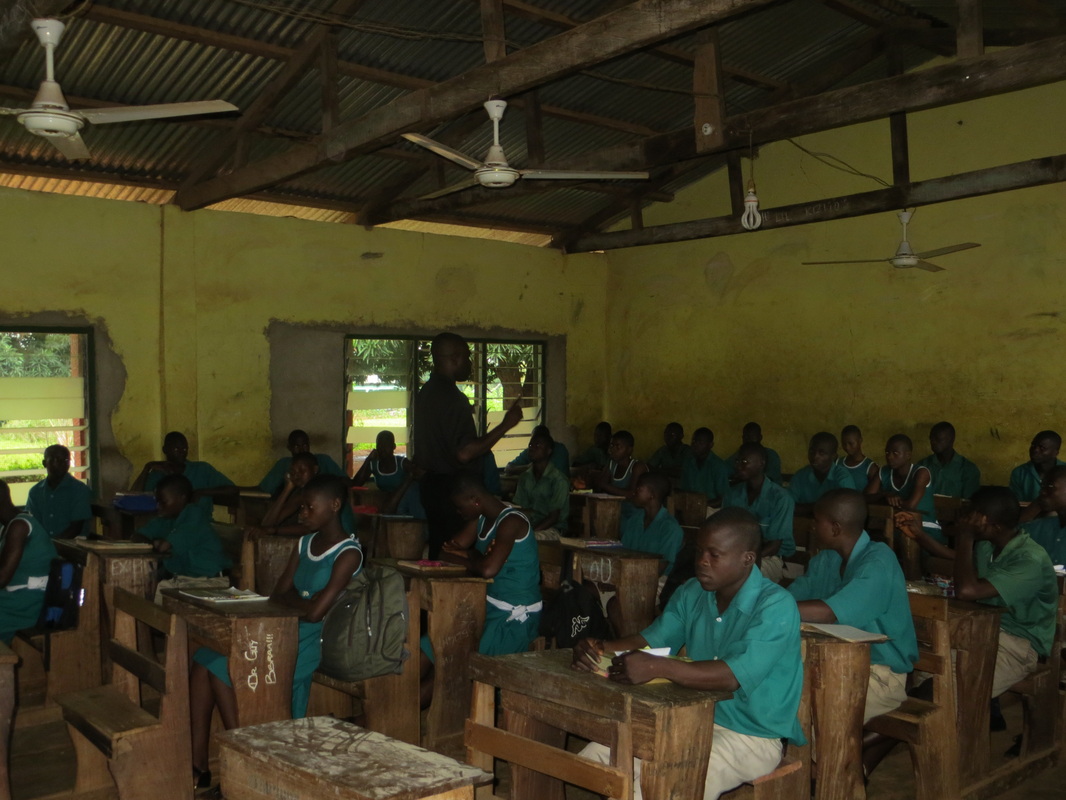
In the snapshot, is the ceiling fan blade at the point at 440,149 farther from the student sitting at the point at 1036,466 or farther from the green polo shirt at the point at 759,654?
the student sitting at the point at 1036,466

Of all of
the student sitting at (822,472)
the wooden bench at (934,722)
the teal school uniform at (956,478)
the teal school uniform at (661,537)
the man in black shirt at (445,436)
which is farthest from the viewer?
the teal school uniform at (956,478)

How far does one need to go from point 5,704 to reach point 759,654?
95.6 inches

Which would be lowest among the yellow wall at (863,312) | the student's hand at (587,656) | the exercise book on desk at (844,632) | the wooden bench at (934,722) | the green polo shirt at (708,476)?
the wooden bench at (934,722)

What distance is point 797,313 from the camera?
998 centimetres

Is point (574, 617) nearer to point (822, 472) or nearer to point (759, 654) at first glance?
point (759, 654)

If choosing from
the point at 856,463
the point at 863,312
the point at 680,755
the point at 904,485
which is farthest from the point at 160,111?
the point at 863,312

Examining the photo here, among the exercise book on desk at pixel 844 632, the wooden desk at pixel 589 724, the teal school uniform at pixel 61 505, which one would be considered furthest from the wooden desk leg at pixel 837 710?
the teal school uniform at pixel 61 505

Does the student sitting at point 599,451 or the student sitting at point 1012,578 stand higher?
the student sitting at point 599,451

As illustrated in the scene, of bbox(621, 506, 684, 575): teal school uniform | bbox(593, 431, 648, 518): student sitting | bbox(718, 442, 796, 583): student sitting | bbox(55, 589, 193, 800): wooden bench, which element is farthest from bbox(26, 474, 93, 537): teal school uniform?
bbox(718, 442, 796, 583): student sitting

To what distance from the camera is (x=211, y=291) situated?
846 cm

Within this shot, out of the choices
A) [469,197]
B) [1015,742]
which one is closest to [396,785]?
[1015,742]

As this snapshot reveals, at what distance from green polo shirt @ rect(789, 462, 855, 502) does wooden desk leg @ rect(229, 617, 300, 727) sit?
4.72 m

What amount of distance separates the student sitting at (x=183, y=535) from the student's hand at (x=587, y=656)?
3.18 meters

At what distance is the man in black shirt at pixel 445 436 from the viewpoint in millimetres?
5125
